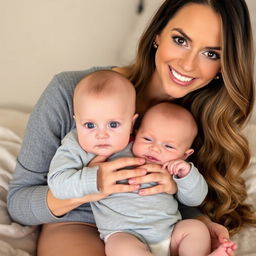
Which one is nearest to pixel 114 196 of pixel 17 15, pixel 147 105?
pixel 147 105

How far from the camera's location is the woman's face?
1.46 m

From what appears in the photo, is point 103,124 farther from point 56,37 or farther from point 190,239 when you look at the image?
point 56,37

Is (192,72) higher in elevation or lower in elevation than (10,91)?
higher

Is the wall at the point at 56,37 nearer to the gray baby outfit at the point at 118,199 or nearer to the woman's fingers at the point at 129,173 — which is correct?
the gray baby outfit at the point at 118,199

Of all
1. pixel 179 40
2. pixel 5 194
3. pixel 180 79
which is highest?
pixel 179 40

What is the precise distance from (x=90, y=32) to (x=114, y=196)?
4.42 ft

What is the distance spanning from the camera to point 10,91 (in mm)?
2389

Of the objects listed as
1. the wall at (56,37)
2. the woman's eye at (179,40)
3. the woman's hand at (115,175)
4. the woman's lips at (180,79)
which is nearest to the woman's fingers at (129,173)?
the woman's hand at (115,175)

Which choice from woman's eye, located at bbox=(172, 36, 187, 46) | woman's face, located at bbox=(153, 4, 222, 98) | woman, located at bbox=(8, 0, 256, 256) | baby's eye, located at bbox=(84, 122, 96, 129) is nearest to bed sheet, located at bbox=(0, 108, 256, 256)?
woman, located at bbox=(8, 0, 256, 256)

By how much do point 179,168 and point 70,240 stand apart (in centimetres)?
42

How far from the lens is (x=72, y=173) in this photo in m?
1.28

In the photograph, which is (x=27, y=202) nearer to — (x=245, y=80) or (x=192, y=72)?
(x=192, y=72)

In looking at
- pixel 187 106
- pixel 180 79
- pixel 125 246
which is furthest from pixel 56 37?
pixel 125 246

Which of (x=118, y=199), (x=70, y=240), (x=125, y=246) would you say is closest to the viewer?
(x=125, y=246)
